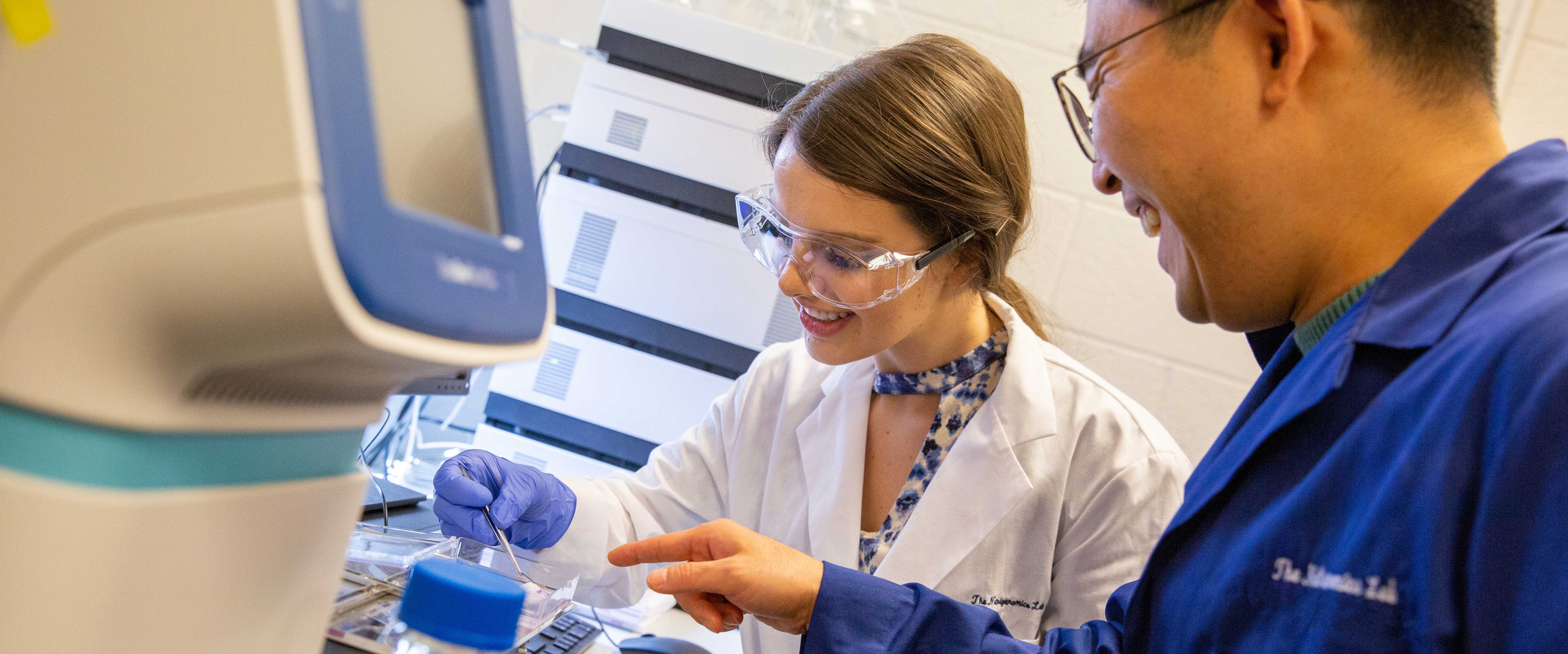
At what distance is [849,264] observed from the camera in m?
1.18

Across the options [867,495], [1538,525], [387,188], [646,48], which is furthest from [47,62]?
[646,48]

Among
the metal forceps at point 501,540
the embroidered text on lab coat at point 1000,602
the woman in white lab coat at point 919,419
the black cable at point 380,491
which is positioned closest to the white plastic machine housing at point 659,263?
the woman in white lab coat at point 919,419

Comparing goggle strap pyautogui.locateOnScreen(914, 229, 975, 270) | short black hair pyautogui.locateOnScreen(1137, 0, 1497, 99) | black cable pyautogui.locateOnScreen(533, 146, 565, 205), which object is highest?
short black hair pyautogui.locateOnScreen(1137, 0, 1497, 99)

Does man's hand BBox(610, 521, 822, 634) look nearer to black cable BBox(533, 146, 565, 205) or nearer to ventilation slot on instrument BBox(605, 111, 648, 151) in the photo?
ventilation slot on instrument BBox(605, 111, 648, 151)

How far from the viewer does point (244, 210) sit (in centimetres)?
31

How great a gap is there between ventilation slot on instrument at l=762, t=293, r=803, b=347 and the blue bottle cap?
1.14 m

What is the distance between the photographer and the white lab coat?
3.82ft

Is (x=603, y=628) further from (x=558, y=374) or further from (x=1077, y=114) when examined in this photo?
(x=1077, y=114)

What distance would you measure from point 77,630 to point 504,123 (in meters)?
0.26

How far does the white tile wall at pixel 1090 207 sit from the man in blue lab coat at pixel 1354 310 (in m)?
1.12

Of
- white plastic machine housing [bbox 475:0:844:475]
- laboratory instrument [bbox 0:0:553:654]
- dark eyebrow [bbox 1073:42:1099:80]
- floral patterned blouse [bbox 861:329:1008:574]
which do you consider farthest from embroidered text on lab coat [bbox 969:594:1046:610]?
laboratory instrument [bbox 0:0:553:654]

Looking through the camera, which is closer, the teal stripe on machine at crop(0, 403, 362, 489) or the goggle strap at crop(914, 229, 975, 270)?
the teal stripe on machine at crop(0, 403, 362, 489)

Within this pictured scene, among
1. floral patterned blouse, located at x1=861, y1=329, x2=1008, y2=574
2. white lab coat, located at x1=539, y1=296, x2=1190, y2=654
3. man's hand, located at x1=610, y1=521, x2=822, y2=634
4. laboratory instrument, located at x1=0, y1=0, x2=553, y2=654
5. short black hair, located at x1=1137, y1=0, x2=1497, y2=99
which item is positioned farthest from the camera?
floral patterned blouse, located at x1=861, y1=329, x2=1008, y2=574

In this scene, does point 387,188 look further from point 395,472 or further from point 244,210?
point 395,472
